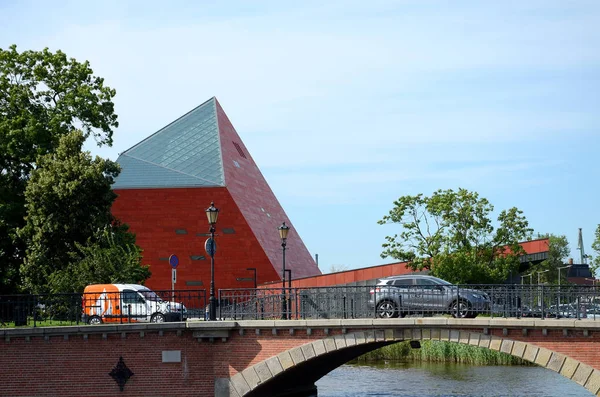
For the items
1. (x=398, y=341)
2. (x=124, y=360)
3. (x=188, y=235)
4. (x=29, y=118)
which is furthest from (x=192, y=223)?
(x=398, y=341)

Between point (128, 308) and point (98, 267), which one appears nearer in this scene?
point (128, 308)

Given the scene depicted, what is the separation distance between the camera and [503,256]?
6731 centimetres

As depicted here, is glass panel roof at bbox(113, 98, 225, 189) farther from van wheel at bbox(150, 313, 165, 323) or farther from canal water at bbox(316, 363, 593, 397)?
van wheel at bbox(150, 313, 165, 323)

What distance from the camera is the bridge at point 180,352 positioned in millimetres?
30125

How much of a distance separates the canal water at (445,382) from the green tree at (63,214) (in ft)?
36.0

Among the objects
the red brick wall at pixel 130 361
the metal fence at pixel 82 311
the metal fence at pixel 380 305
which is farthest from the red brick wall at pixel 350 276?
the red brick wall at pixel 130 361

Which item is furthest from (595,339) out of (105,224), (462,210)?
(462,210)

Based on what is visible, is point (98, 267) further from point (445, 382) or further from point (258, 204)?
point (258, 204)

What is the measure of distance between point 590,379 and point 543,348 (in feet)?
4.97

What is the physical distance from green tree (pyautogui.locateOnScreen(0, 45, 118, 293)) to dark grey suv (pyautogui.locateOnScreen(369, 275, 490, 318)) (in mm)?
20539

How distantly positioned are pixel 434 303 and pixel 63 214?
20.3 meters

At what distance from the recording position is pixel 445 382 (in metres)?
42.2

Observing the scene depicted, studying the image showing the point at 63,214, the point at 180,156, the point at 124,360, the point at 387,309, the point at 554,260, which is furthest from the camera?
the point at 554,260

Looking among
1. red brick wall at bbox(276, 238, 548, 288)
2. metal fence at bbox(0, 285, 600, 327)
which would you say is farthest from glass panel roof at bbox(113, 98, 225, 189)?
metal fence at bbox(0, 285, 600, 327)
